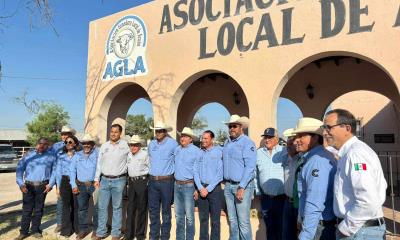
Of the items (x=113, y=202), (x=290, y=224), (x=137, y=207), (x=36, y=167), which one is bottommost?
(x=137, y=207)

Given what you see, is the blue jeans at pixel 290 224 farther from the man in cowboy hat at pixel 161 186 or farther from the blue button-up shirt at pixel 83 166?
the blue button-up shirt at pixel 83 166

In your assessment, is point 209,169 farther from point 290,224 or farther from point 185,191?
point 290,224

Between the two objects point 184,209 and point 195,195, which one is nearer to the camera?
point 195,195

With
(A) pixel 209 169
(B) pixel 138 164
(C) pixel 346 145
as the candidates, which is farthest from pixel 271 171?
(B) pixel 138 164

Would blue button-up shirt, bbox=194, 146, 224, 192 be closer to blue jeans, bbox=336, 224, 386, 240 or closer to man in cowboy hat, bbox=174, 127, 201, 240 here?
man in cowboy hat, bbox=174, 127, 201, 240

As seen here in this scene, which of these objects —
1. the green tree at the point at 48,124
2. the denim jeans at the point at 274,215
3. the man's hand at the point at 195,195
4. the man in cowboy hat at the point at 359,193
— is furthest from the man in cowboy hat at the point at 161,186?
the green tree at the point at 48,124

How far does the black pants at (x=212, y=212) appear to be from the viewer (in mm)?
4711

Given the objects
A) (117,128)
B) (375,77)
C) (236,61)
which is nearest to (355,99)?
(375,77)

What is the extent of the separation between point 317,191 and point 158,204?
3121mm

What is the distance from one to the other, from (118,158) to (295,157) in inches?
119

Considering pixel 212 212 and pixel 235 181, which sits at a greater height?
pixel 235 181

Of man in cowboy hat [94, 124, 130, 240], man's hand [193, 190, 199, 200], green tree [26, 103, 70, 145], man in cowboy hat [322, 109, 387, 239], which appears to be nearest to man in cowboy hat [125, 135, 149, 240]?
man in cowboy hat [94, 124, 130, 240]

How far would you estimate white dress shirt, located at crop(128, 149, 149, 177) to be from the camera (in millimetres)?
5480

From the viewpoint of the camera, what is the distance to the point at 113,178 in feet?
18.2
